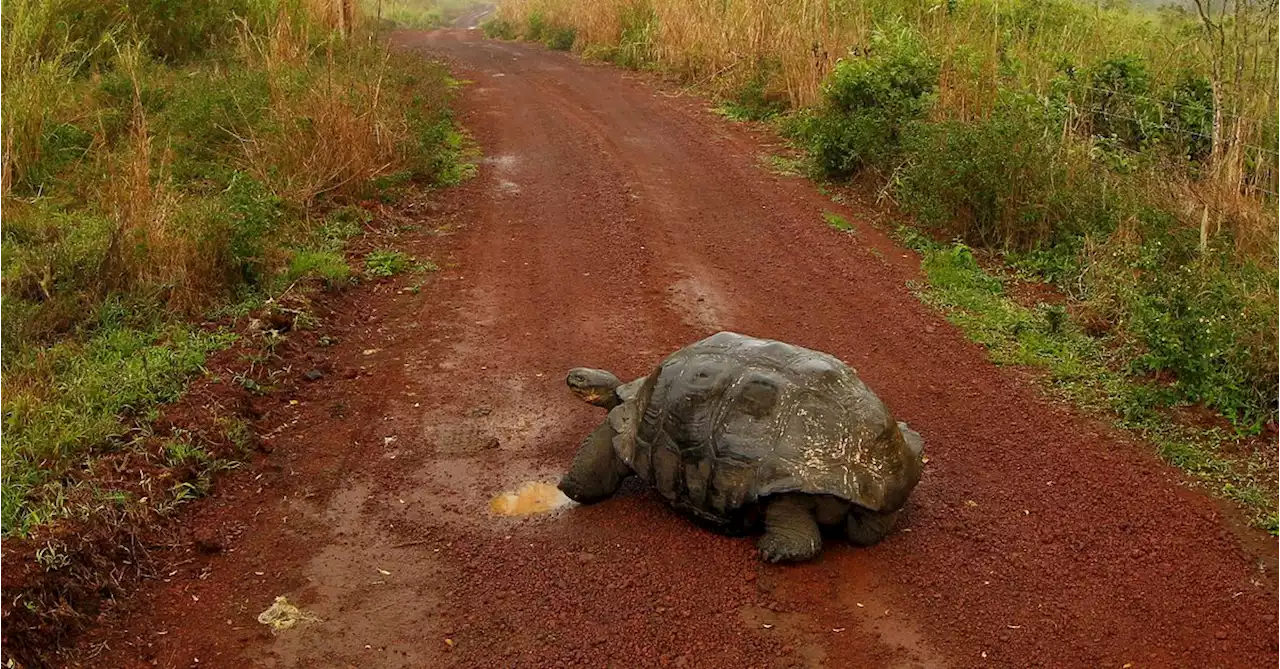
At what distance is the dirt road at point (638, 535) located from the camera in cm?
406

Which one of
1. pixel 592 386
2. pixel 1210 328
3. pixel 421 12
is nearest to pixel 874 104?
pixel 1210 328

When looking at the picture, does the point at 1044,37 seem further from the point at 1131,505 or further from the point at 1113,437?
the point at 1131,505

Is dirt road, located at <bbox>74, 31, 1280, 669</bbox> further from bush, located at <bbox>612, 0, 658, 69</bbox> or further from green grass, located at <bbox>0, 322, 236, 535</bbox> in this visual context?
Answer: bush, located at <bbox>612, 0, 658, 69</bbox>

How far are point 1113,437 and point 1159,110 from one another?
15.2 ft

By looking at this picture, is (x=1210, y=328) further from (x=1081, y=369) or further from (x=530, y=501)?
(x=530, y=501)

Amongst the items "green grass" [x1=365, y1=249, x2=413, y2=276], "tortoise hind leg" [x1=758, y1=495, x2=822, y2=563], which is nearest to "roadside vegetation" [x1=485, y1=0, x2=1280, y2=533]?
"tortoise hind leg" [x1=758, y1=495, x2=822, y2=563]

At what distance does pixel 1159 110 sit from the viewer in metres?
9.20

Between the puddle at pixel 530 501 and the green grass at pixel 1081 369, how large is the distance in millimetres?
2922

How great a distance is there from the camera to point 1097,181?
329 inches

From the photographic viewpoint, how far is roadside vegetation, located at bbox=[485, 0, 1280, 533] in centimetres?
588

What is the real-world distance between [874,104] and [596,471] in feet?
22.5

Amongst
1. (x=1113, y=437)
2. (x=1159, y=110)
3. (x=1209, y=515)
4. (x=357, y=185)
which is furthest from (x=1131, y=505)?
(x=357, y=185)

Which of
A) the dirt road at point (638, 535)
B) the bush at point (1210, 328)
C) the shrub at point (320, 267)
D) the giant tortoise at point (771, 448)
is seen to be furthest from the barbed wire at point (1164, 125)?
the shrub at point (320, 267)

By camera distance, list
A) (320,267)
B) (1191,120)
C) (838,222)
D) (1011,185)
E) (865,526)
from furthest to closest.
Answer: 1. (838,222)
2. (1191,120)
3. (1011,185)
4. (320,267)
5. (865,526)
